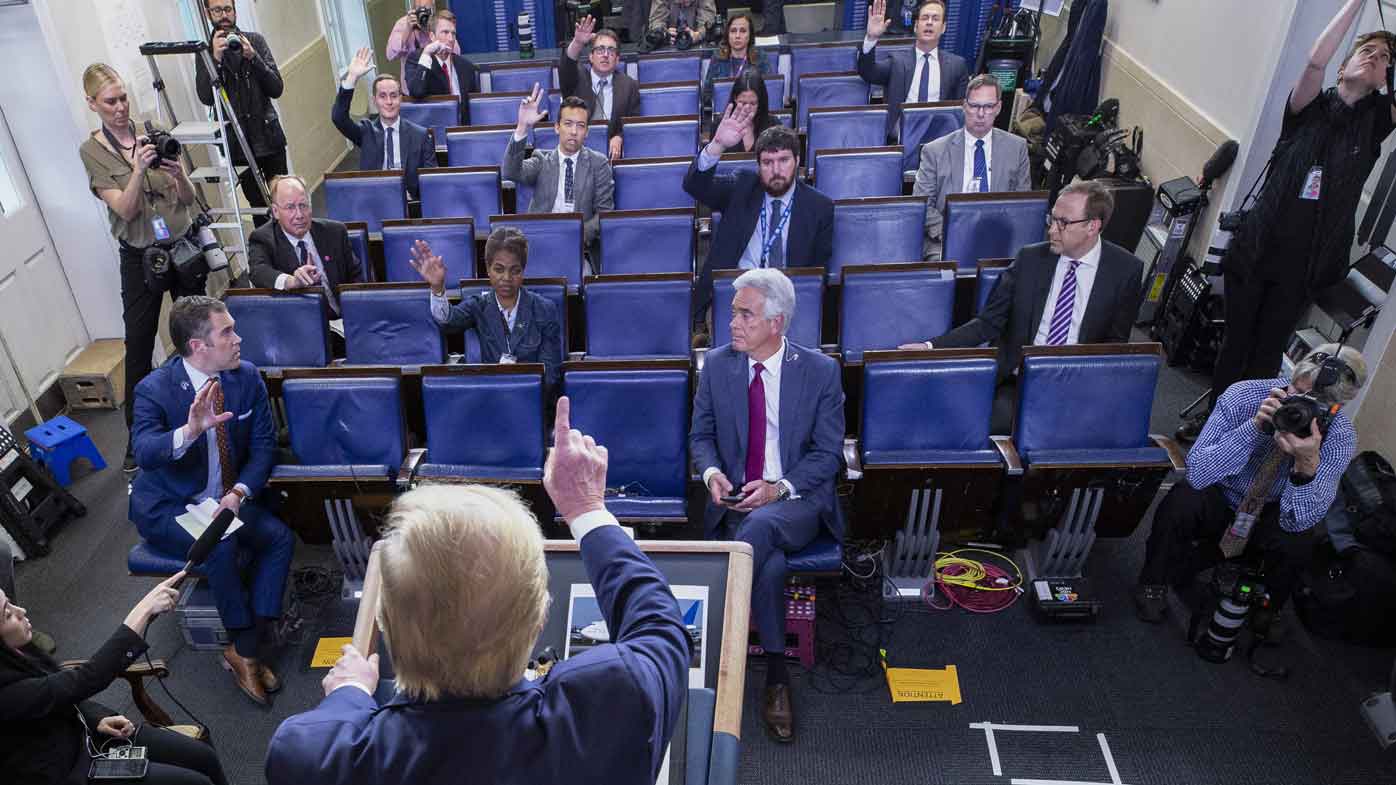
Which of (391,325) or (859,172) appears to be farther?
(859,172)

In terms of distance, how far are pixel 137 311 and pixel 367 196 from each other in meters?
1.42

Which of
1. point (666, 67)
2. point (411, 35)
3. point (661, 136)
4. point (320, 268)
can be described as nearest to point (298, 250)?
point (320, 268)

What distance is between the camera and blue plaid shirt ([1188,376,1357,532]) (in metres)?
2.97

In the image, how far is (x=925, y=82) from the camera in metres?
6.41

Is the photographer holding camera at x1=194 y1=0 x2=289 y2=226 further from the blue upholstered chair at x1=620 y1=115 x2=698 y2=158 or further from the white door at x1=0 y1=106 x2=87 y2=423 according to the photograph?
the blue upholstered chair at x1=620 y1=115 x2=698 y2=158

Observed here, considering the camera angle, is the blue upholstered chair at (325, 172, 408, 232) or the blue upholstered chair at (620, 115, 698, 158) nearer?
the blue upholstered chair at (325, 172, 408, 232)

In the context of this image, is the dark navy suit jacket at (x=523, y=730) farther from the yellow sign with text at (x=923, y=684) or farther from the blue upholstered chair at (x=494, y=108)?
the blue upholstered chair at (x=494, y=108)

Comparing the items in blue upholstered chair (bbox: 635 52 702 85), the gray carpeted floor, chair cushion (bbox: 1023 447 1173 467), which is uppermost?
blue upholstered chair (bbox: 635 52 702 85)

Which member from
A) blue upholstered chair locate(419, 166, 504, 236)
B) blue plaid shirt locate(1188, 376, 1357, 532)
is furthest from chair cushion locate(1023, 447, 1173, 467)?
blue upholstered chair locate(419, 166, 504, 236)

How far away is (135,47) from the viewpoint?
209 inches

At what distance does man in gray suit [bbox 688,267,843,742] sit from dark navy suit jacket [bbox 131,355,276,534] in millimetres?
1625

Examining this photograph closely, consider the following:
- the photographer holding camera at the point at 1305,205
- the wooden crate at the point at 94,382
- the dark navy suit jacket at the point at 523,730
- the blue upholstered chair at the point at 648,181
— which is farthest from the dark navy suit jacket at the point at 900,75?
the dark navy suit jacket at the point at 523,730

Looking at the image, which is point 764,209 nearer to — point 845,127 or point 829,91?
point 845,127

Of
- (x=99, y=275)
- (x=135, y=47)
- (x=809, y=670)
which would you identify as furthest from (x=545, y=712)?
(x=135, y=47)
